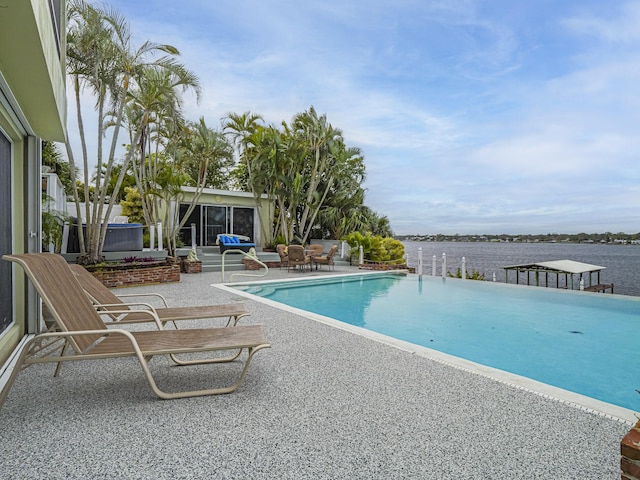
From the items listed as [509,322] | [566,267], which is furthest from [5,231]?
[566,267]

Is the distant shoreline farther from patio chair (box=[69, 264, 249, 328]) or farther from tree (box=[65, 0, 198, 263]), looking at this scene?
patio chair (box=[69, 264, 249, 328])

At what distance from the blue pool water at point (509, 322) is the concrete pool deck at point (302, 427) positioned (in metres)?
1.75

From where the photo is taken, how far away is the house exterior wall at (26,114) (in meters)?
2.77

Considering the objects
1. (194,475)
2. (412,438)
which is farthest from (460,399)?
(194,475)

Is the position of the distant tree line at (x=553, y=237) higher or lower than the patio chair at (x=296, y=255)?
higher

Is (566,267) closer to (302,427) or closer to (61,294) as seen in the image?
(302,427)

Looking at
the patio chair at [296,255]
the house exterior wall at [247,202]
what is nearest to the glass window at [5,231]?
the patio chair at [296,255]

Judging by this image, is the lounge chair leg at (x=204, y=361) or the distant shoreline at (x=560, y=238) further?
the distant shoreline at (x=560, y=238)

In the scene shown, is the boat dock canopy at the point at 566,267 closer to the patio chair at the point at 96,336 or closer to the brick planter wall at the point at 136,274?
the brick planter wall at the point at 136,274

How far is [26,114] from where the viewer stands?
14.9 feet

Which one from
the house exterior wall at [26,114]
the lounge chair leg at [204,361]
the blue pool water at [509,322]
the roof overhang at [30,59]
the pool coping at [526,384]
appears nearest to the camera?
the roof overhang at [30,59]

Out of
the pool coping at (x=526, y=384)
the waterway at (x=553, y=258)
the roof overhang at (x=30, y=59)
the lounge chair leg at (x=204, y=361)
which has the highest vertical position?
the roof overhang at (x=30, y=59)

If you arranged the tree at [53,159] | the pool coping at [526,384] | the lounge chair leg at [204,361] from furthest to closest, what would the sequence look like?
the tree at [53,159]
the lounge chair leg at [204,361]
the pool coping at [526,384]

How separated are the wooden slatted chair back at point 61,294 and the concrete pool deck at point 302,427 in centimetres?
55
